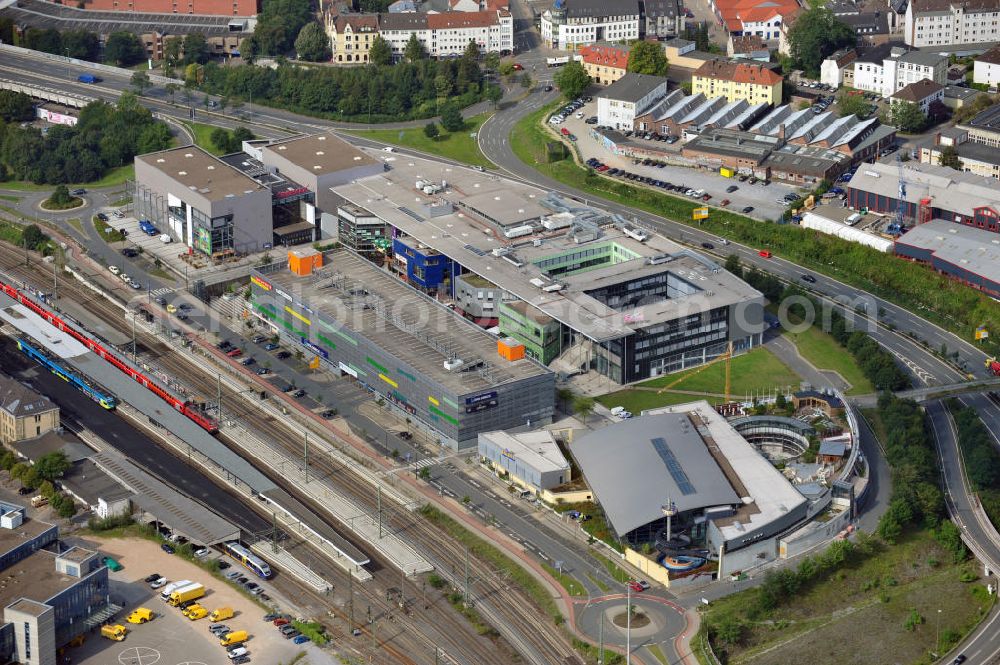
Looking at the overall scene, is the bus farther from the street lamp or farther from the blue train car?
the street lamp

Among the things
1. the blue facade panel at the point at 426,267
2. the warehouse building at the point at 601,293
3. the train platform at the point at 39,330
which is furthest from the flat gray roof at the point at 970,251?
the train platform at the point at 39,330

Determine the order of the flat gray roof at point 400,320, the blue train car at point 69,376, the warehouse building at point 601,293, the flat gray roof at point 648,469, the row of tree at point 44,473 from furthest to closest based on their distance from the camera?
the warehouse building at point 601,293
the blue train car at point 69,376
the flat gray roof at point 400,320
the row of tree at point 44,473
the flat gray roof at point 648,469

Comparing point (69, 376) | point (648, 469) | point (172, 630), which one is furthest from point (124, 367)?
A: point (648, 469)

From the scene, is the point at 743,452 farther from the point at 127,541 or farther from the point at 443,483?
the point at 127,541

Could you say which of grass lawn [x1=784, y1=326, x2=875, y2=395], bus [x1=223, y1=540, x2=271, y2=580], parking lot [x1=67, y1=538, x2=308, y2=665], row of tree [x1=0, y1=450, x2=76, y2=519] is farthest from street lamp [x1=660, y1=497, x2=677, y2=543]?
row of tree [x1=0, y1=450, x2=76, y2=519]

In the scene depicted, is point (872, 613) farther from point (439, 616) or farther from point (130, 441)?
point (130, 441)

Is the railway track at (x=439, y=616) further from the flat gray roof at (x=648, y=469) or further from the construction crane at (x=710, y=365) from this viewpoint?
the construction crane at (x=710, y=365)
